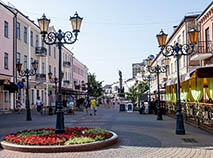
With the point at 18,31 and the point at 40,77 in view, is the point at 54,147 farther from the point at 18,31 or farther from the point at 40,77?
the point at 40,77

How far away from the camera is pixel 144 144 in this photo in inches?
356

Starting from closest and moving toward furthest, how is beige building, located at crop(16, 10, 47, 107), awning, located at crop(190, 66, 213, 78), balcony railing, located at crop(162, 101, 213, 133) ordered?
awning, located at crop(190, 66, 213, 78) < balcony railing, located at crop(162, 101, 213, 133) < beige building, located at crop(16, 10, 47, 107)

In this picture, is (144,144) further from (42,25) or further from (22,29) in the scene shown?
(22,29)

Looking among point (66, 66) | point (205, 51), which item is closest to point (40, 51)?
point (66, 66)

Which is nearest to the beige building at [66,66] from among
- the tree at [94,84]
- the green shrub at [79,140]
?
the tree at [94,84]

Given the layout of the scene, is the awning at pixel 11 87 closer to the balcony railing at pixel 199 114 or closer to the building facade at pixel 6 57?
the building facade at pixel 6 57

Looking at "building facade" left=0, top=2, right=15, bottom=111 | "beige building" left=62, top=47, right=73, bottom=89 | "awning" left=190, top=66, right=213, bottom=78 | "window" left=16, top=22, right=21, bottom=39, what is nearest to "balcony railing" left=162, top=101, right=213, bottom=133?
"awning" left=190, top=66, right=213, bottom=78

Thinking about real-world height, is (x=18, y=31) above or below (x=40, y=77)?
above

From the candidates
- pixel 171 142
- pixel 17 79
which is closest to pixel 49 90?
pixel 17 79

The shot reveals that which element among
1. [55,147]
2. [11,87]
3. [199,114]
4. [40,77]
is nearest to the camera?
[55,147]

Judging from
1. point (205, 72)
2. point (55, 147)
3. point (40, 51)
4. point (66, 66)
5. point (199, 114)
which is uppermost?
point (40, 51)

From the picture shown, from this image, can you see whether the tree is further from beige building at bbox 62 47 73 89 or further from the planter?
the planter

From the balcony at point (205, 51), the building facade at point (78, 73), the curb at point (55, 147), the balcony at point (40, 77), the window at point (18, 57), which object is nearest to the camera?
the curb at point (55, 147)

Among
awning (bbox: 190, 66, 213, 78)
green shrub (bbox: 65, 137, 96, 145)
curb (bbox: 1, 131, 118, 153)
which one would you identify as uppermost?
awning (bbox: 190, 66, 213, 78)
